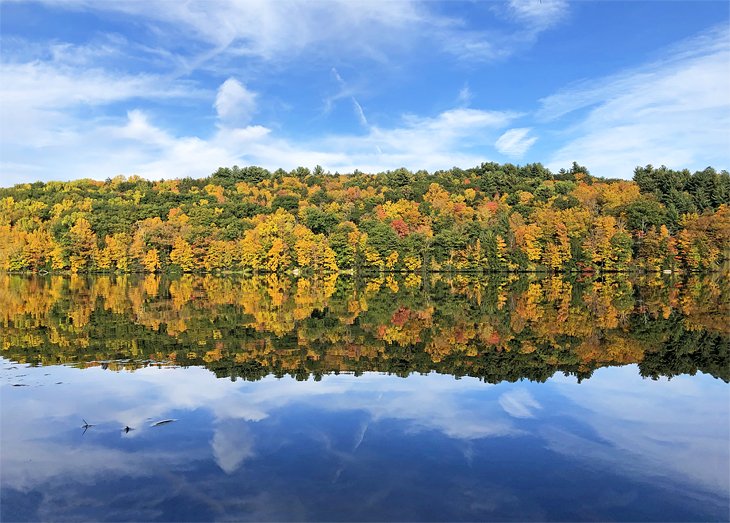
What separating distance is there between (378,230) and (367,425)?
69475 mm

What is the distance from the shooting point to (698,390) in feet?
35.3

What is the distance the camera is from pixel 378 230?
3063 inches

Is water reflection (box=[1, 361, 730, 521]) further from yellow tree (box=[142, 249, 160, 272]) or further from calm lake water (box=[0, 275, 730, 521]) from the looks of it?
yellow tree (box=[142, 249, 160, 272])

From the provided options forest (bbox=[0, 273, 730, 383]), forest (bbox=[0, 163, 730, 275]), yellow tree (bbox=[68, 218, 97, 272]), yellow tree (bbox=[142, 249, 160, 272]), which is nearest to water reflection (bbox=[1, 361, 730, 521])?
forest (bbox=[0, 273, 730, 383])

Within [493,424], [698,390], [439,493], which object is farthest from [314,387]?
[698,390]

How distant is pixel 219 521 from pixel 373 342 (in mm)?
10527

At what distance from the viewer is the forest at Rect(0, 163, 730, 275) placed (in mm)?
72750

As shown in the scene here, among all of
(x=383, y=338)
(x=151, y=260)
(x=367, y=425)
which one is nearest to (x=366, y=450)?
(x=367, y=425)

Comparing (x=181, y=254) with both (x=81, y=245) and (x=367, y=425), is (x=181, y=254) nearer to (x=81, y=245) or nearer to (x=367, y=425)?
(x=81, y=245)

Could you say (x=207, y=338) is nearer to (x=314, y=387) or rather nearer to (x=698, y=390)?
(x=314, y=387)

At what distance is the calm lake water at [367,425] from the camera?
6203 millimetres

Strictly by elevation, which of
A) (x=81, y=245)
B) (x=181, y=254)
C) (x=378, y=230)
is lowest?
(x=181, y=254)

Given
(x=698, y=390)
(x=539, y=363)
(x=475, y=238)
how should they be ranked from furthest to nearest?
(x=475, y=238) < (x=539, y=363) < (x=698, y=390)

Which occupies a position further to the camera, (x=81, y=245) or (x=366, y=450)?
(x=81, y=245)
